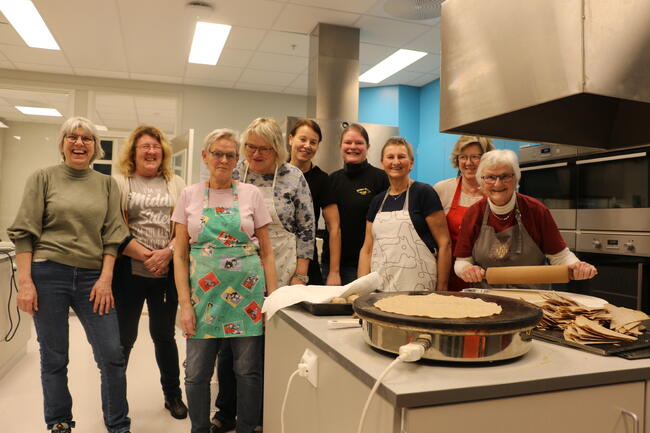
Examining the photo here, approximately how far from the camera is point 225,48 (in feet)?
15.4

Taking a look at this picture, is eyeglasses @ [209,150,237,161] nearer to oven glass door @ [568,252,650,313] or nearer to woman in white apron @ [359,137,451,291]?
woman in white apron @ [359,137,451,291]

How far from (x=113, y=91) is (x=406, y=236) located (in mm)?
4921

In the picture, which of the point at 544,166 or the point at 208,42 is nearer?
the point at 544,166

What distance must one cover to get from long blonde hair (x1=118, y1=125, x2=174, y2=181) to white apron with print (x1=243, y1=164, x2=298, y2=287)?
20.4 inches

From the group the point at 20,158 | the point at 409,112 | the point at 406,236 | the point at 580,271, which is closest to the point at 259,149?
the point at 406,236

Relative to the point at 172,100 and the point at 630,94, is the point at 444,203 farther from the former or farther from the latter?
the point at 172,100

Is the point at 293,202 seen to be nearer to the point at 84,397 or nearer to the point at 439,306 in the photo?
the point at 439,306

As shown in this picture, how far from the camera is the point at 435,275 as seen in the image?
1988mm

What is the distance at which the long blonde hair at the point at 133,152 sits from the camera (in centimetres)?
221

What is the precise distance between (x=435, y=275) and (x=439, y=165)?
3.55 m

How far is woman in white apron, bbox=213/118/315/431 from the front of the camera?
6.21 ft

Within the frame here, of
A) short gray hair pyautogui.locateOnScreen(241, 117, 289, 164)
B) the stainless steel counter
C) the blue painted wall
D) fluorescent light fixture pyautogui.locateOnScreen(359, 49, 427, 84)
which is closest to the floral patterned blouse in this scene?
short gray hair pyautogui.locateOnScreen(241, 117, 289, 164)

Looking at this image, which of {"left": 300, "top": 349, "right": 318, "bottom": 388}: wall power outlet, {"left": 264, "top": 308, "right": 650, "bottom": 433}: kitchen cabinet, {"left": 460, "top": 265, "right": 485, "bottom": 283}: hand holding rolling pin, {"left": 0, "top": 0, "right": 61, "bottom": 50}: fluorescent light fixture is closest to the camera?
{"left": 264, "top": 308, "right": 650, "bottom": 433}: kitchen cabinet

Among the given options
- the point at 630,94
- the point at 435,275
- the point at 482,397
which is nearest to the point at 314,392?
the point at 482,397
